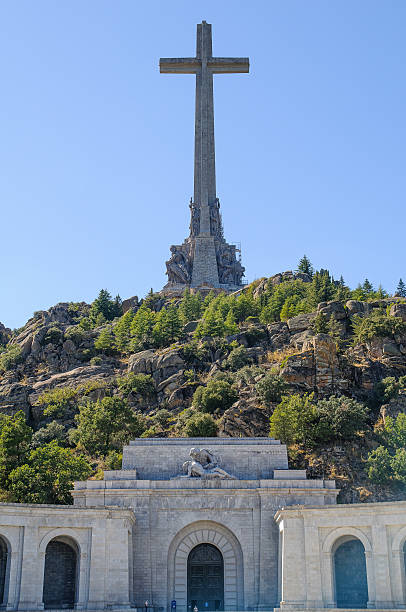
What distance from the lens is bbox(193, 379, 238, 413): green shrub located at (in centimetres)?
7756

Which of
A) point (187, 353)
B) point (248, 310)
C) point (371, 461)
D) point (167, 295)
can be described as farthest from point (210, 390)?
point (167, 295)

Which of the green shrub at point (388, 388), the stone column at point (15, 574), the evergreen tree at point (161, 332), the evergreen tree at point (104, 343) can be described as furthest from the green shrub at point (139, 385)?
the stone column at point (15, 574)

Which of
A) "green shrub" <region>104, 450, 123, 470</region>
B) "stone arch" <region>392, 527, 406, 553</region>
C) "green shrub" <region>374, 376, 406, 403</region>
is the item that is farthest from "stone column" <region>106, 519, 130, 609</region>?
"green shrub" <region>374, 376, 406, 403</region>

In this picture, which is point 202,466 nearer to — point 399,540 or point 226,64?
point 399,540

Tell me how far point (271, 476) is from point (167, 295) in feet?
218

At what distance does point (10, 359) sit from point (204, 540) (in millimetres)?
55089

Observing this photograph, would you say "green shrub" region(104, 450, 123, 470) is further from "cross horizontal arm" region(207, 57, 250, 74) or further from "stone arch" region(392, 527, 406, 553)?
"cross horizontal arm" region(207, 57, 250, 74)

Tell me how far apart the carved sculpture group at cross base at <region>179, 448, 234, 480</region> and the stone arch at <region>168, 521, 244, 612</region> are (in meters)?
2.88

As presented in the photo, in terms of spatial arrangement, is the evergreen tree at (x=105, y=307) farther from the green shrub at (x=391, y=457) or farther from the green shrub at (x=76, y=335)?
the green shrub at (x=391, y=457)

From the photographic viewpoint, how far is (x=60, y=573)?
1941 inches

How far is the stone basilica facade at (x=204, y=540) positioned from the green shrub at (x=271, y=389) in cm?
2085

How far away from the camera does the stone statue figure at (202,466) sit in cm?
5147

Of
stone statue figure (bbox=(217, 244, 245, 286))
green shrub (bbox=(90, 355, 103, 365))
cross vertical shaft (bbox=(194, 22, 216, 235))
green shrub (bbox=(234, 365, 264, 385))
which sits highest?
cross vertical shaft (bbox=(194, 22, 216, 235))

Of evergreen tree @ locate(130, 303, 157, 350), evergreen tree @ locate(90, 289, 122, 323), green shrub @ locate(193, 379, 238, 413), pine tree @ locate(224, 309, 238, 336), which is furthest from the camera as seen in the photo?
evergreen tree @ locate(90, 289, 122, 323)
